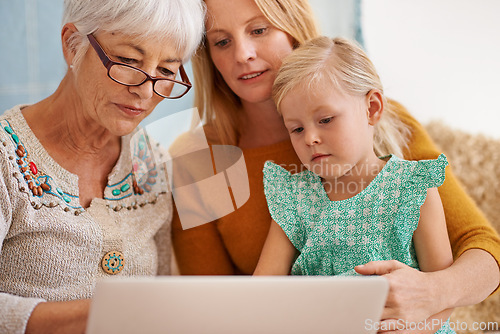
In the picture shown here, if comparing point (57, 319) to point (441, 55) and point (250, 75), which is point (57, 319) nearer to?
point (250, 75)

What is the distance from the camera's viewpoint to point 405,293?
1.06 meters

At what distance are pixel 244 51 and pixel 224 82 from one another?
0.25 meters

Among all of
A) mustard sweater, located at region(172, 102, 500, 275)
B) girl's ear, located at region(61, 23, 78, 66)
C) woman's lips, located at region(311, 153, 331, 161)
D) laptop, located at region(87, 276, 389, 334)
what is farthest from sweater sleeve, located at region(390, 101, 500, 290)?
girl's ear, located at region(61, 23, 78, 66)

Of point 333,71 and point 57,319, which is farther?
point 333,71

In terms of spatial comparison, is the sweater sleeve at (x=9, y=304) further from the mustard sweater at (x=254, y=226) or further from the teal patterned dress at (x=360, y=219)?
the teal patterned dress at (x=360, y=219)

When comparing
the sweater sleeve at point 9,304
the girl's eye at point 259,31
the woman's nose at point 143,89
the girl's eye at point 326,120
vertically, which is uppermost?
the girl's eye at point 259,31

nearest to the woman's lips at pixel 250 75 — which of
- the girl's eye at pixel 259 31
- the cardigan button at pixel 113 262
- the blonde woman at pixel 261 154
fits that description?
the blonde woman at pixel 261 154

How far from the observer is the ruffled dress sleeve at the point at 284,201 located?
131 cm

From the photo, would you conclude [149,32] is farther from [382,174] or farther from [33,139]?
[382,174]

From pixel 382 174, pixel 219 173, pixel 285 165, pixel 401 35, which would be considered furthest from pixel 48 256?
pixel 401 35

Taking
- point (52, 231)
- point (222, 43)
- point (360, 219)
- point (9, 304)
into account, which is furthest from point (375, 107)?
point (9, 304)

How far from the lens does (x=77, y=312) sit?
1.08 m

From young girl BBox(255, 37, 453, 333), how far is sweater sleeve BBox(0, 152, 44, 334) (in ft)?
1.78

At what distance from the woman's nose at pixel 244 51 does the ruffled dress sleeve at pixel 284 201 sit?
29cm
